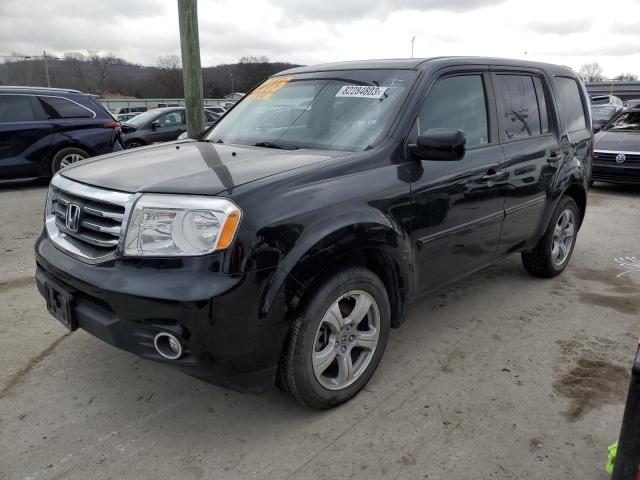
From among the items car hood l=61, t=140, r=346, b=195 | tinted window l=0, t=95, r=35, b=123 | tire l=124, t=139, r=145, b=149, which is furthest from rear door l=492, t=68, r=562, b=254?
tire l=124, t=139, r=145, b=149

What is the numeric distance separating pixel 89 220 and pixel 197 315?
2.73 ft

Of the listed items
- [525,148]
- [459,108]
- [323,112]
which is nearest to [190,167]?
[323,112]

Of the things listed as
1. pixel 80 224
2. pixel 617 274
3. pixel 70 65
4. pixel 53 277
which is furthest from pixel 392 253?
pixel 70 65

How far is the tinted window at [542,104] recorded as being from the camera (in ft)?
13.9

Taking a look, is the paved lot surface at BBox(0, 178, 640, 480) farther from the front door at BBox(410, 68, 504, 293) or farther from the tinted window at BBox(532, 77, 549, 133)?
the tinted window at BBox(532, 77, 549, 133)

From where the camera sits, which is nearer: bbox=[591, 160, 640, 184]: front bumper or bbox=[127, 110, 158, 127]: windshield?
bbox=[591, 160, 640, 184]: front bumper

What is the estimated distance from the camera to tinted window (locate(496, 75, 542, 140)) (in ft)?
12.5

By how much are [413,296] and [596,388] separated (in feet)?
3.72

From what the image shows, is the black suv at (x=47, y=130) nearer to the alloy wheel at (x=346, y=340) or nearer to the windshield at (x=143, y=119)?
the windshield at (x=143, y=119)

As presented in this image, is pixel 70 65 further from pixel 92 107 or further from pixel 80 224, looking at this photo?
pixel 80 224

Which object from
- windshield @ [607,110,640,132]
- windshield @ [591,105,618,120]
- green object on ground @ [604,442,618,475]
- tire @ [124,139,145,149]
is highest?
windshield @ [607,110,640,132]

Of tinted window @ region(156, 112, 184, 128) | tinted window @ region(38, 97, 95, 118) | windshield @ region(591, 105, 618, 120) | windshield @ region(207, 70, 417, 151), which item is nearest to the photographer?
windshield @ region(207, 70, 417, 151)

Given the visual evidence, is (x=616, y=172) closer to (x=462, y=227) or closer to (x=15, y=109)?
(x=462, y=227)

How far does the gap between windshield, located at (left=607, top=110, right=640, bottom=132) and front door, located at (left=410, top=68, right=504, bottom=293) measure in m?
7.65
